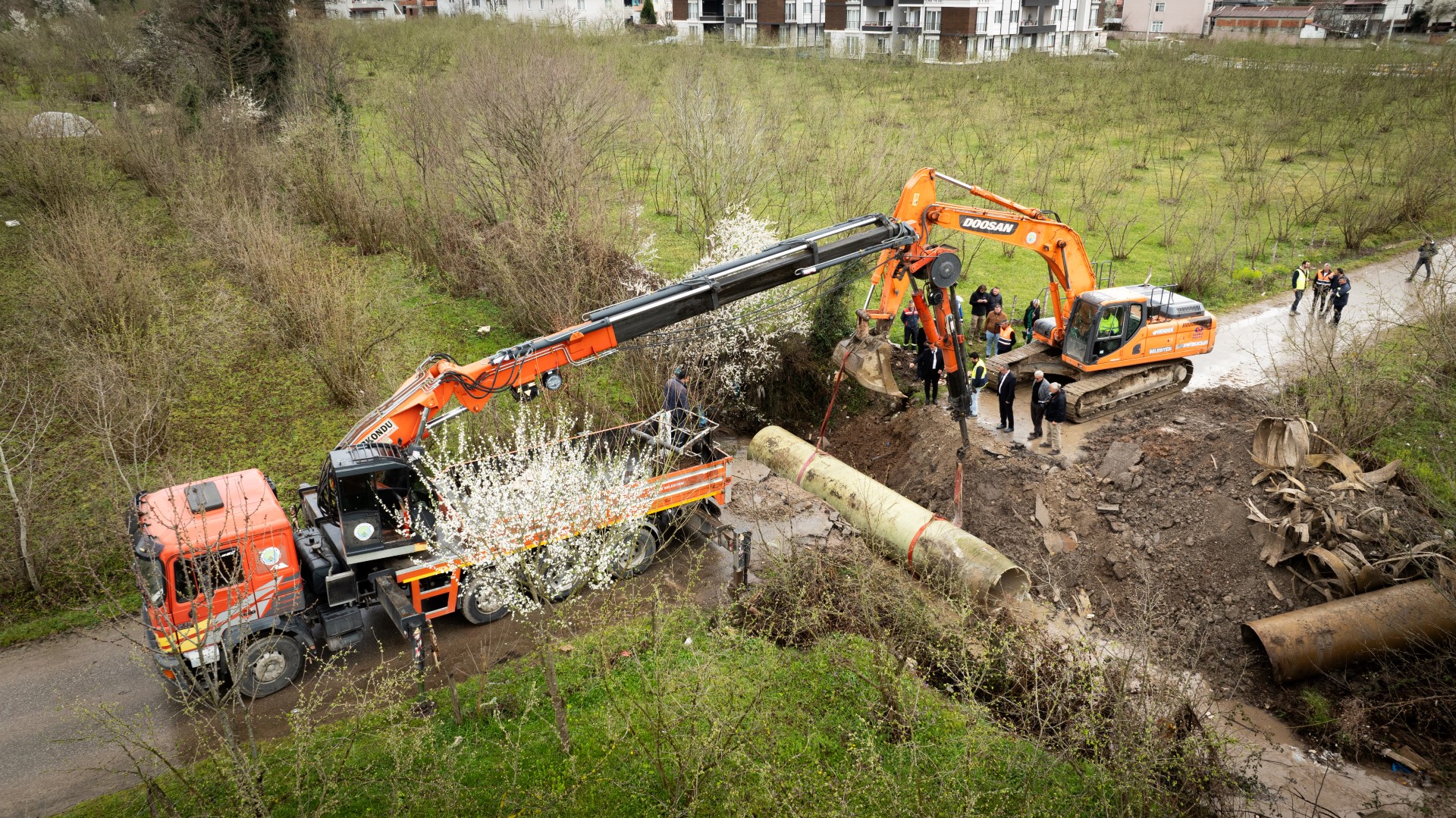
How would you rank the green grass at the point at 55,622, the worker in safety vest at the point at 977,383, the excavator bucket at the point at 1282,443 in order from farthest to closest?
1. the worker in safety vest at the point at 977,383
2. the excavator bucket at the point at 1282,443
3. the green grass at the point at 55,622

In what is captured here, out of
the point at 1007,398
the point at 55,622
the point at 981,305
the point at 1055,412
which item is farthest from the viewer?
the point at 981,305

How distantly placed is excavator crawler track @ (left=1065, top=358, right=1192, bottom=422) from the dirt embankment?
76cm

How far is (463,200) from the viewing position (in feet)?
82.8

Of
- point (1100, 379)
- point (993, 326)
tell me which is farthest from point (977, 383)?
point (993, 326)

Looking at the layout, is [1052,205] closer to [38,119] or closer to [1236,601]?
[1236,601]

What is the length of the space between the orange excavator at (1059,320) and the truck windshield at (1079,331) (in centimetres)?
2

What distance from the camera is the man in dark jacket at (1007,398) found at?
1702cm

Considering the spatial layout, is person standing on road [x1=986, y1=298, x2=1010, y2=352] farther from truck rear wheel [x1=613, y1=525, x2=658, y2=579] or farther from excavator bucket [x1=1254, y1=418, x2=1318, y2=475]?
truck rear wheel [x1=613, y1=525, x2=658, y2=579]

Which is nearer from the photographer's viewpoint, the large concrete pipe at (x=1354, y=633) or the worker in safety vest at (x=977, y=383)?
the large concrete pipe at (x=1354, y=633)

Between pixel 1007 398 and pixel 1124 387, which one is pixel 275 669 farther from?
pixel 1124 387

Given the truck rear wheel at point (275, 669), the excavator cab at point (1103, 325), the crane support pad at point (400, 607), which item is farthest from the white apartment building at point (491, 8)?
the truck rear wheel at point (275, 669)

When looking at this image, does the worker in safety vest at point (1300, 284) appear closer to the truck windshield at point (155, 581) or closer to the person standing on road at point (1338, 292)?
the person standing on road at point (1338, 292)

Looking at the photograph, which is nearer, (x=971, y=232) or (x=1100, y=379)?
(x=971, y=232)

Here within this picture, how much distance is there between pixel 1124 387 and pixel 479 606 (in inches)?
556
